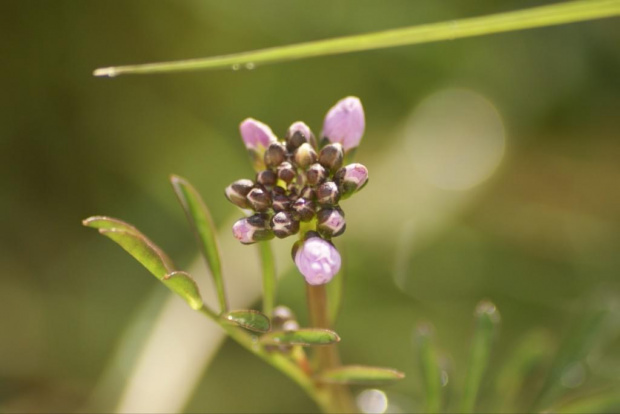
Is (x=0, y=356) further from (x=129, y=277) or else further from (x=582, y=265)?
(x=582, y=265)

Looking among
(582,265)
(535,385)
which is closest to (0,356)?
(535,385)

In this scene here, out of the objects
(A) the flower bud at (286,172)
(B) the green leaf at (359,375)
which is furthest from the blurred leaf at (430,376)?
(A) the flower bud at (286,172)

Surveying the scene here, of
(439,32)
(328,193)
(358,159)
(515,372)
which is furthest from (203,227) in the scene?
(358,159)

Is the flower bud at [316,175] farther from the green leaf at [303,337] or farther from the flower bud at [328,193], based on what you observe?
the green leaf at [303,337]

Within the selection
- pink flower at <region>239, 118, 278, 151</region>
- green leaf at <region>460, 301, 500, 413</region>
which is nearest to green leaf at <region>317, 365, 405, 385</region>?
green leaf at <region>460, 301, 500, 413</region>

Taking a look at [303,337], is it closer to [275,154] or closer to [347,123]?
[275,154]

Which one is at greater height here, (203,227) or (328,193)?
(328,193)
